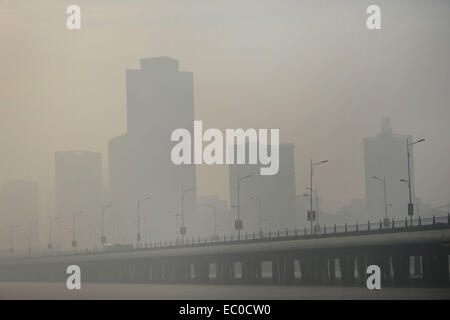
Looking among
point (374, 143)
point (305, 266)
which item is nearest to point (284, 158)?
point (374, 143)

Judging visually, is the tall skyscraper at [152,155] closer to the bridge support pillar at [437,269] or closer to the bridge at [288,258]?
the bridge at [288,258]

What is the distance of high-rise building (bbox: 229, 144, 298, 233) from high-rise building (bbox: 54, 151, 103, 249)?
37.7ft

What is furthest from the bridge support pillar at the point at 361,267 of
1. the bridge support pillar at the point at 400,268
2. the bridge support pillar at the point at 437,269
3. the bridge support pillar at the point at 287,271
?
the bridge support pillar at the point at 287,271

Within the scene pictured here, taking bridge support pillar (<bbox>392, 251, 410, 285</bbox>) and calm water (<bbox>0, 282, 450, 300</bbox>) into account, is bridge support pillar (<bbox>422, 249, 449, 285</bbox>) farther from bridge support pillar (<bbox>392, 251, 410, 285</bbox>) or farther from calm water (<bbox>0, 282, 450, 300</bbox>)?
calm water (<bbox>0, 282, 450, 300</bbox>)

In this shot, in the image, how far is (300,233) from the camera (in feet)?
352

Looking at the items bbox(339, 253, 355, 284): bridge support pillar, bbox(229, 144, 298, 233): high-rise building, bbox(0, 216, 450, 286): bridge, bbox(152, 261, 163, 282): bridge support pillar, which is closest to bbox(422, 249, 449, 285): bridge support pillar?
bbox(0, 216, 450, 286): bridge

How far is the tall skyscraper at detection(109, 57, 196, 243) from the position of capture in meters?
66.6

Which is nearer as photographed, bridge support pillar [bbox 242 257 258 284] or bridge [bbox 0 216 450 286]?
bridge [bbox 0 216 450 286]

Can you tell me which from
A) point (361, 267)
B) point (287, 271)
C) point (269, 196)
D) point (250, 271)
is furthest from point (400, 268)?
point (250, 271)

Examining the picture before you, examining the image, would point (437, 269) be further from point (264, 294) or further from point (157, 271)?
point (157, 271)

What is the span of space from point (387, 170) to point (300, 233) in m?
16.9

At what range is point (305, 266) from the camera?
325 feet
